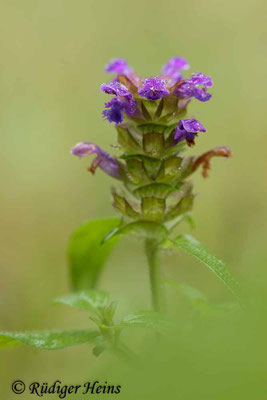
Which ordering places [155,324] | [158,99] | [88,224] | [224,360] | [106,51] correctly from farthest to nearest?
[106,51], [88,224], [158,99], [155,324], [224,360]

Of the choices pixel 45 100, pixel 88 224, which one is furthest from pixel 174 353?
pixel 45 100

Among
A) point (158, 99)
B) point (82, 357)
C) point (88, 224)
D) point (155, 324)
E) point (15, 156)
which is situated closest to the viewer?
point (155, 324)

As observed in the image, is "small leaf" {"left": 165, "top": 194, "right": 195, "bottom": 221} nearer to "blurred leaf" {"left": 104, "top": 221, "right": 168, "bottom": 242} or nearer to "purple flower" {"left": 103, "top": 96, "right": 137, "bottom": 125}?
"blurred leaf" {"left": 104, "top": 221, "right": 168, "bottom": 242}

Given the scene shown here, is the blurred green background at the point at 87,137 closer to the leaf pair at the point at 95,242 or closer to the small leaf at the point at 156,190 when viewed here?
the leaf pair at the point at 95,242

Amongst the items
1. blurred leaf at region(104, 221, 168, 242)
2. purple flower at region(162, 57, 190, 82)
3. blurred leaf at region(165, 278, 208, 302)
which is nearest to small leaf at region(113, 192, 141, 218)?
blurred leaf at region(104, 221, 168, 242)

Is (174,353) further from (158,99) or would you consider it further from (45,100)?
(45,100)

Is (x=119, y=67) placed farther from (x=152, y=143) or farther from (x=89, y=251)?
(x=89, y=251)

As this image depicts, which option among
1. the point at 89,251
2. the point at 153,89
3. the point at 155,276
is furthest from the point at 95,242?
the point at 153,89
